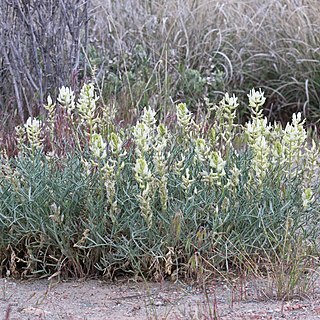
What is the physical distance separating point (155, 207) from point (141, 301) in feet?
1.50

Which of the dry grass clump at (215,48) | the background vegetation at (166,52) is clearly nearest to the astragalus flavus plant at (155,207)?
the background vegetation at (166,52)

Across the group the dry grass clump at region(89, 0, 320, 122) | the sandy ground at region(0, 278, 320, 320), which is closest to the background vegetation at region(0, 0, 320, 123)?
the dry grass clump at region(89, 0, 320, 122)

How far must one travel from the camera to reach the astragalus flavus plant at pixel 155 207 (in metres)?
3.48

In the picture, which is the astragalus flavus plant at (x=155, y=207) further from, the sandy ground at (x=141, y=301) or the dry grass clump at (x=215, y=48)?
the dry grass clump at (x=215, y=48)

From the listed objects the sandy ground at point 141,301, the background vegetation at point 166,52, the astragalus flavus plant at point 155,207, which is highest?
the background vegetation at point 166,52

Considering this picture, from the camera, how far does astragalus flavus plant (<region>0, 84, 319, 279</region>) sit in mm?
3480

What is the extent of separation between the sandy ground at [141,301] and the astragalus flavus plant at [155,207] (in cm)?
9

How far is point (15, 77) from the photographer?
598 centimetres

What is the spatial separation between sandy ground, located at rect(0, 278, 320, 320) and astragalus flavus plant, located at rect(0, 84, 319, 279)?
86 millimetres

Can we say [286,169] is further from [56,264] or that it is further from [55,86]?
[55,86]

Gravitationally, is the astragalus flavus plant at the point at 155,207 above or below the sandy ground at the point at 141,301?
above

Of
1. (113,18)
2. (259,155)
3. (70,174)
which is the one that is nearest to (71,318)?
(70,174)

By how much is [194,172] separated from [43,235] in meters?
0.76

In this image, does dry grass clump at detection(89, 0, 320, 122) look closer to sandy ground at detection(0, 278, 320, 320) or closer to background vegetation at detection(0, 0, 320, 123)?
background vegetation at detection(0, 0, 320, 123)
